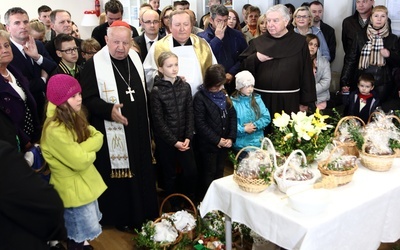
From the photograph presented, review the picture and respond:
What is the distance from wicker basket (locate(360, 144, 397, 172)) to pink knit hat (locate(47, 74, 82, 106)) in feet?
6.12

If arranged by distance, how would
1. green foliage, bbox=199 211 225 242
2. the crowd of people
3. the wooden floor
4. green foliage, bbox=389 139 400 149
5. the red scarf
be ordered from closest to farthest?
1. the crowd of people
2. green foliage, bbox=389 139 400 149
3. green foliage, bbox=199 211 225 242
4. the wooden floor
5. the red scarf

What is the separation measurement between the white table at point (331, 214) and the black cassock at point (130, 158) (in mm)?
891

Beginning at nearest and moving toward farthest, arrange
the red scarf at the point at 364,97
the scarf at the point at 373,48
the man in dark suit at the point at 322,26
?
the red scarf at the point at 364,97, the scarf at the point at 373,48, the man in dark suit at the point at 322,26

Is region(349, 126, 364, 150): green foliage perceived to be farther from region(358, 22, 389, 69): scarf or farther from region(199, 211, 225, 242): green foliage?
region(358, 22, 389, 69): scarf

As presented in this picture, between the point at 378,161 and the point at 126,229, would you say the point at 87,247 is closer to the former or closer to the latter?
the point at 126,229

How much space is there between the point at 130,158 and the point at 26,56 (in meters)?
1.28

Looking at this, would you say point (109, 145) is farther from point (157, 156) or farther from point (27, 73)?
point (27, 73)

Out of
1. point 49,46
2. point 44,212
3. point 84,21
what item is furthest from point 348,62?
point 84,21

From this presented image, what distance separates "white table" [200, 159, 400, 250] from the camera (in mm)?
2102

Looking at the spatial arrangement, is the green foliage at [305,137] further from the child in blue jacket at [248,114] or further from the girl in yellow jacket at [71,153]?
the girl in yellow jacket at [71,153]

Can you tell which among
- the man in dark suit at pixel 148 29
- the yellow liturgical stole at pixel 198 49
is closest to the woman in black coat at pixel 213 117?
the yellow liturgical stole at pixel 198 49

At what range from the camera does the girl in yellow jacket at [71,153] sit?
8.13 feet

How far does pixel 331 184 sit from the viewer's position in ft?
7.89

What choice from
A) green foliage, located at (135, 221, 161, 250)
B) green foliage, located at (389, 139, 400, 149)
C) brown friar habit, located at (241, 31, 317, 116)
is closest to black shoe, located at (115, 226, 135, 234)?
green foliage, located at (135, 221, 161, 250)
